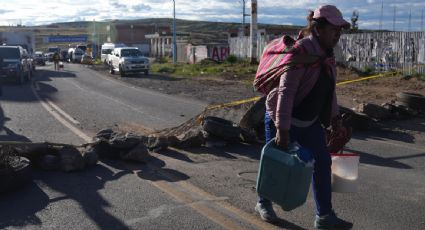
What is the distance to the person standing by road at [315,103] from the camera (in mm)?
4441

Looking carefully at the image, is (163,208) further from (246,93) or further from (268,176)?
(246,93)

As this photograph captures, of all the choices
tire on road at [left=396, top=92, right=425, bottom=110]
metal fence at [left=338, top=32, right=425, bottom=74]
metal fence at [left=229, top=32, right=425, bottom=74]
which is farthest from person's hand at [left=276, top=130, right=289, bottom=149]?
metal fence at [left=338, top=32, right=425, bottom=74]

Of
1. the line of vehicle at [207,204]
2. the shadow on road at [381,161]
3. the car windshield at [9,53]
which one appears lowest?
the shadow on road at [381,161]

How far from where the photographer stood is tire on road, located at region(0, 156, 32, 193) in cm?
610

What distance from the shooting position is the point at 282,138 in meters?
4.50

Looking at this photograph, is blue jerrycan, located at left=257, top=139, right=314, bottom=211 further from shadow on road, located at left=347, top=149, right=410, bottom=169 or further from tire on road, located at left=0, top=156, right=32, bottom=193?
shadow on road, located at left=347, top=149, right=410, bottom=169

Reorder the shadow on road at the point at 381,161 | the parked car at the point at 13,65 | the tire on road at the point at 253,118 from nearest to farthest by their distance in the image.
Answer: the shadow on road at the point at 381,161 → the tire on road at the point at 253,118 → the parked car at the point at 13,65

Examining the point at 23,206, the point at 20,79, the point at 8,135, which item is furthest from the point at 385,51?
the point at 23,206

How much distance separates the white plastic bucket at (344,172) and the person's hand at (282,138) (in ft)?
2.25

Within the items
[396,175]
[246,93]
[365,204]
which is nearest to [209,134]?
[396,175]

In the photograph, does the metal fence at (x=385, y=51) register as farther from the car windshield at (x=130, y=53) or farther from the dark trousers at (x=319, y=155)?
the dark trousers at (x=319, y=155)

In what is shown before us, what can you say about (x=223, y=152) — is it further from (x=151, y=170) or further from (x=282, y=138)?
(x=282, y=138)

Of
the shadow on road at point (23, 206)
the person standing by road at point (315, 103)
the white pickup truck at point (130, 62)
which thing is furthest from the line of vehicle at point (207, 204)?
the white pickup truck at point (130, 62)

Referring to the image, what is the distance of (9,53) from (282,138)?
27.5 meters
